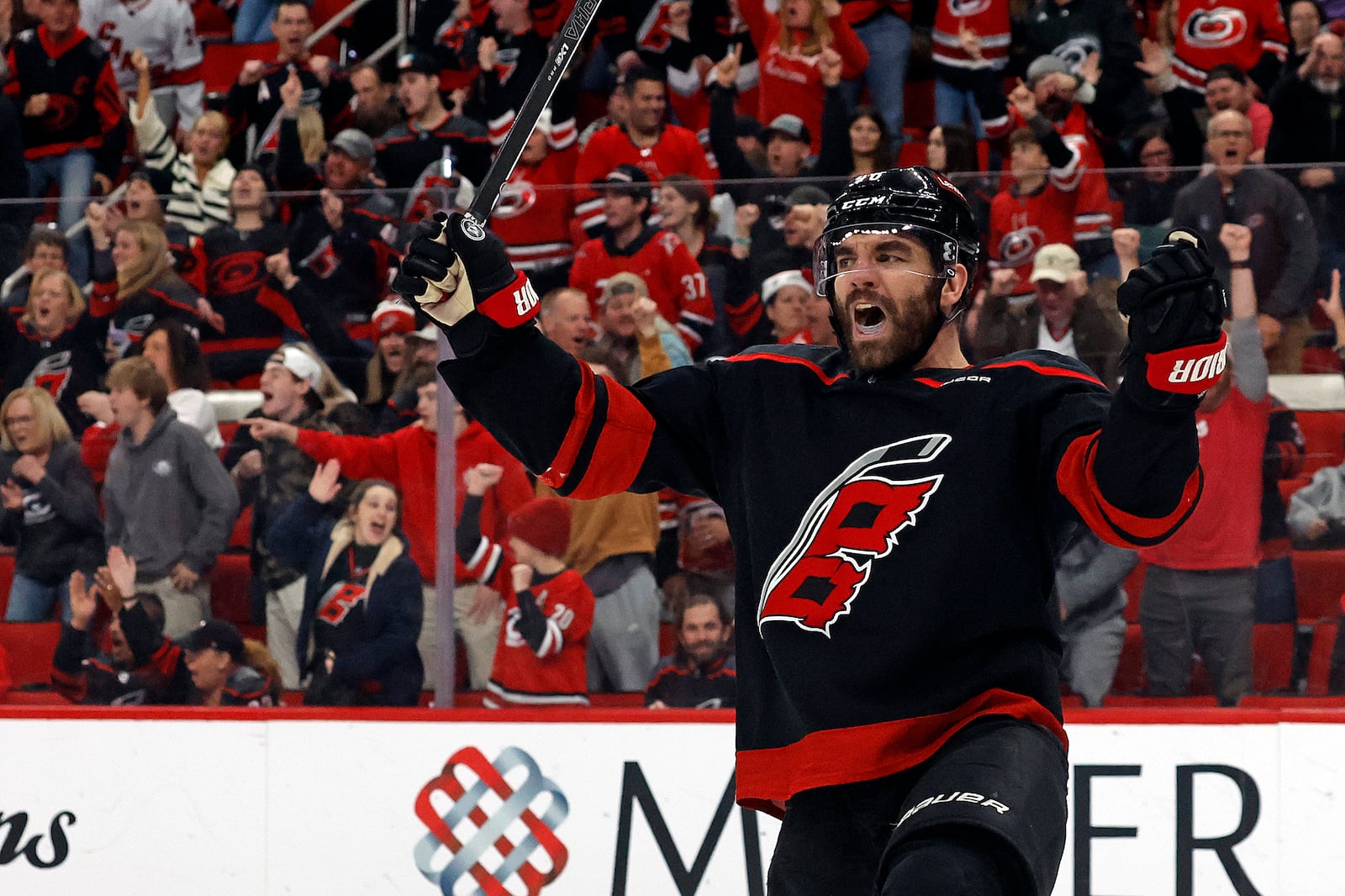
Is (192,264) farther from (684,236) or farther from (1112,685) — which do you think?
(1112,685)

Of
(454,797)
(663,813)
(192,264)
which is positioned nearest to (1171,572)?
(663,813)

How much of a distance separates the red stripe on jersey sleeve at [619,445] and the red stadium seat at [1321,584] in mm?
2065

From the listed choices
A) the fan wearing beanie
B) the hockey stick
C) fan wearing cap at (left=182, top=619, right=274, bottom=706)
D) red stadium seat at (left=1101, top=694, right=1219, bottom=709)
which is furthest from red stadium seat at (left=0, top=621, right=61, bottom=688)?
red stadium seat at (left=1101, top=694, right=1219, bottom=709)

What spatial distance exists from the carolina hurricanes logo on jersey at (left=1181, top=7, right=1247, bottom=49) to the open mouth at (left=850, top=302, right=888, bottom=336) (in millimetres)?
4214

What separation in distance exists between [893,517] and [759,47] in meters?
4.53

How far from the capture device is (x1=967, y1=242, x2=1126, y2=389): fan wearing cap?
4.05 meters

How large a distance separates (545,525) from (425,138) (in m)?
2.51

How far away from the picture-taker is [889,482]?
238 centimetres

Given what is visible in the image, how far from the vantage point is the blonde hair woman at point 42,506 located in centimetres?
436

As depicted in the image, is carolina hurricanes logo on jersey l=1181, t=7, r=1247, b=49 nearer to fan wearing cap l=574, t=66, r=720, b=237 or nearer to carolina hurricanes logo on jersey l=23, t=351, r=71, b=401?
fan wearing cap l=574, t=66, r=720, b=237

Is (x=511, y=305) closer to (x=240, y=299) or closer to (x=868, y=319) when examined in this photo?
(x=868, y=319)

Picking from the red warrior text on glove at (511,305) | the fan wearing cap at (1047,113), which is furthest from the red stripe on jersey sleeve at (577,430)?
the fan wearing cap at (1047,113)

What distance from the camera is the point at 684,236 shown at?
431 cm

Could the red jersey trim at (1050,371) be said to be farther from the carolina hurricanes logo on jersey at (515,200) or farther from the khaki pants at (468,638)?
the carolina hurricanes logo on jersey at (515,200)
